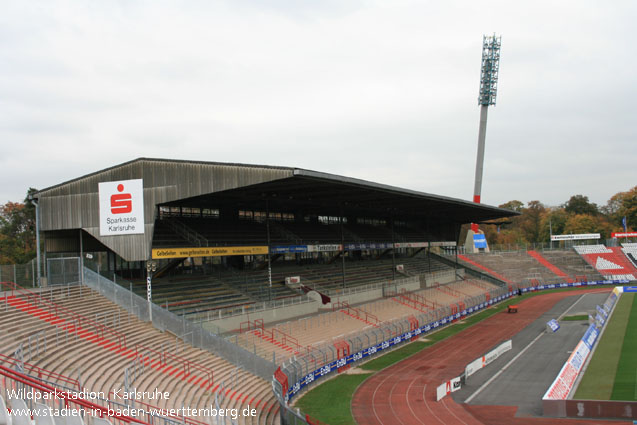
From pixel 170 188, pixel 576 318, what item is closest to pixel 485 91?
pixel 576 318

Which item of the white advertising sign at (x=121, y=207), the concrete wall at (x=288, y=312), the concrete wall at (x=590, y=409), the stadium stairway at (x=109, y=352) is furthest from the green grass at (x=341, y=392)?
the white advertising sign at (x=121, y=207)

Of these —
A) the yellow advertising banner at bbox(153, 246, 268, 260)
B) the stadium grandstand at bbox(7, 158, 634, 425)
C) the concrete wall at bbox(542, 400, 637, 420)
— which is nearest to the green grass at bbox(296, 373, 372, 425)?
the stadium grandstand at bbox(7, 158, 634, 425)

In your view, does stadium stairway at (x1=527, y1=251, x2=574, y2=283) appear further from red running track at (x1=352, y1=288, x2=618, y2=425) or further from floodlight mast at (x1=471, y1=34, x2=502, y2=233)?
red running track at (x1=352, y1=288, x2=618, y2=425)

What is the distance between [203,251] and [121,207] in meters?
5.11

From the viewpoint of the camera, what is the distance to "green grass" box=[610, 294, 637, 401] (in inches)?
897

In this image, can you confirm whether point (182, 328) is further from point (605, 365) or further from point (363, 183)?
point (605, 365)

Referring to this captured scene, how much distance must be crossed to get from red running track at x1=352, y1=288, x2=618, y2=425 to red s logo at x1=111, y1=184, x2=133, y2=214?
1537 cm

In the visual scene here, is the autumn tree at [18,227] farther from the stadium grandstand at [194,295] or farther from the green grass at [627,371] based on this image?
the green grass at [627,371]

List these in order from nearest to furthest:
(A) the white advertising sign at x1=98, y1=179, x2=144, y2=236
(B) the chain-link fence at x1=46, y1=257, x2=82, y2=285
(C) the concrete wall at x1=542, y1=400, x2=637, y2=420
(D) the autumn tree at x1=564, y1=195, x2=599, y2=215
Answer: (C) the concrete wall at x1=542, y1=400, x2=637, y2=420 → (B) the chain-link fence at x1=46, y1=257, x2=82, y2=285 → (A) the white advertising sign at x1=98, y1=179, x2=144, y2=236 → (D) the autumn tree at x1=564, y1=195, x2=599, y2=215

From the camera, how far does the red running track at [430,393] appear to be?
21094mm

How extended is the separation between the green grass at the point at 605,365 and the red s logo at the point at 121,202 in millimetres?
23575

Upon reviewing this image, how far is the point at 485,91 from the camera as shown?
92.7 metres

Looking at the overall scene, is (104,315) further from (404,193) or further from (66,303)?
(404,193)

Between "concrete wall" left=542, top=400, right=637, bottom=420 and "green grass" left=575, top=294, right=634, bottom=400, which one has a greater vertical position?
"concrete wall" left=542, top=400, right=637, bottom=420
